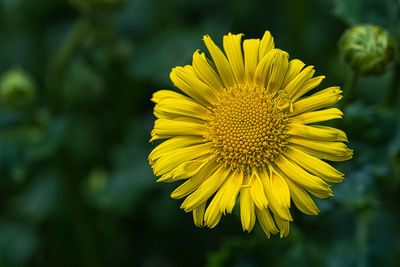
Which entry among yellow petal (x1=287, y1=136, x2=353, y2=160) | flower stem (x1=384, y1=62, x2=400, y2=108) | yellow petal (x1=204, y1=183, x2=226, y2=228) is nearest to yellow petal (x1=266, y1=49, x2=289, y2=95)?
yellow petal (x1=287, y1=136, x2=353, y2=160)

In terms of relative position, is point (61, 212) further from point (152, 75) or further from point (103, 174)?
point (152, 75)

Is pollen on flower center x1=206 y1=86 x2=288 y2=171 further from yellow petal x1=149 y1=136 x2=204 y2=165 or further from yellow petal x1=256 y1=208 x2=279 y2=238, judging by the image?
yellow petal x1=256 y1=208 x2=279 y2=238

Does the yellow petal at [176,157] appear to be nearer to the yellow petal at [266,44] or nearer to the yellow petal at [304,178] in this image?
the yellow petal at [304,178]

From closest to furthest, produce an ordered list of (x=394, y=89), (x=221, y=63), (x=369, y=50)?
1. (x=221, y=63)
2. (x=369, y=50)
3. (x=394, y=89)

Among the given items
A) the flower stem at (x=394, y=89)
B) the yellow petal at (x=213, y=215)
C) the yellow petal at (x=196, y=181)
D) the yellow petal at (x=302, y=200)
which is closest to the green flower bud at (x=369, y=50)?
the flower stem at (x=394, y=89)

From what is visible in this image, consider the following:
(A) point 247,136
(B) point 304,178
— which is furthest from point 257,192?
(A) point 247,136

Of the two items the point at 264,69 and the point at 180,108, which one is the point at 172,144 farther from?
the point at 264,69
